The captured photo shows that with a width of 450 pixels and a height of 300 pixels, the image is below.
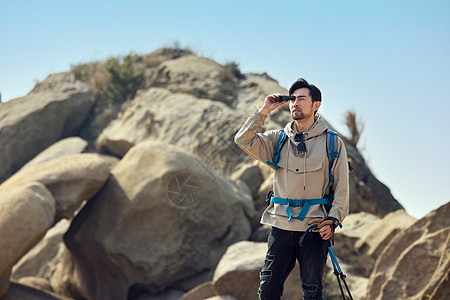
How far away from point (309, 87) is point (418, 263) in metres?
3.32

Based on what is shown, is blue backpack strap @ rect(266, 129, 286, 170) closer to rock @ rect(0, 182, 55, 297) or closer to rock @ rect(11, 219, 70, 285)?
rock @ rect(0, 182, 55, 297)

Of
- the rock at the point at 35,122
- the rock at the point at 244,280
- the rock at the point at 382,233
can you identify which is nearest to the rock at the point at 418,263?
the rock at the point at 244,280

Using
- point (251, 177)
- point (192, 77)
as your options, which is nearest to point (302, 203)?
point (251, 177)

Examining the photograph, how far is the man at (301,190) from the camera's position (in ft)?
14.2

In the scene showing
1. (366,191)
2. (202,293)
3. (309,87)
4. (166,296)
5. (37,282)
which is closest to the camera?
(309,87)

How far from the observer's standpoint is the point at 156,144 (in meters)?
10.9

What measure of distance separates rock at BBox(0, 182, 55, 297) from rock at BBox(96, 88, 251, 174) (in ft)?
15.3

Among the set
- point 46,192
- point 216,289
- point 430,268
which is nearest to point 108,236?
point 46,192

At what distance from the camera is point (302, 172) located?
4.50 meters

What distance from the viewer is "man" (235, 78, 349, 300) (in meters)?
4.34

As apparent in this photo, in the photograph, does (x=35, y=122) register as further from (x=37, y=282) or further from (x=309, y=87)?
(x=309, y=87)

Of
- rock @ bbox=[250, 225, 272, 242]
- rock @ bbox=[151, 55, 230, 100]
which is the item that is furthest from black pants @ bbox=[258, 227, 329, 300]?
rock @ bbox=[151, 55, 230, 100]

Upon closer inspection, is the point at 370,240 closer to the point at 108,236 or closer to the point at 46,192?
the point at 108,236

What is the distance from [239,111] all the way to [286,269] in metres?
10.1
